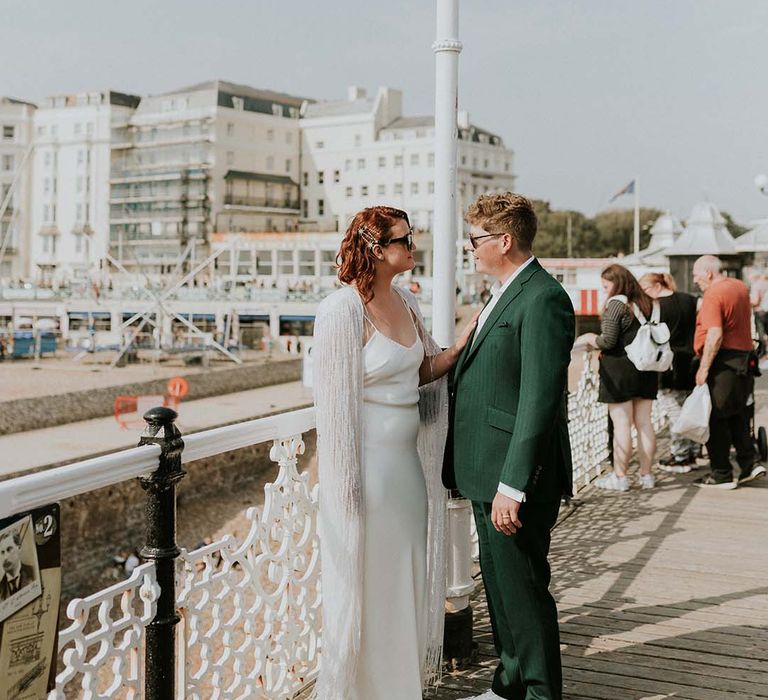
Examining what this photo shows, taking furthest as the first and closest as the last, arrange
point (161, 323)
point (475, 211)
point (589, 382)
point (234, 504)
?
point (161, 323), point (234, 504), point (589, 382), point (475, 211)

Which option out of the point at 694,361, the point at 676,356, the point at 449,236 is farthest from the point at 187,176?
the point at 449,236

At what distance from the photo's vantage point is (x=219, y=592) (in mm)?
3016

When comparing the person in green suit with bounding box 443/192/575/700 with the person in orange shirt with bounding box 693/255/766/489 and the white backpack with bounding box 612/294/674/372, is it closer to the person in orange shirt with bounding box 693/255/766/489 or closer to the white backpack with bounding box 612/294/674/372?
the white backpack with bounding box 612/294/674/372

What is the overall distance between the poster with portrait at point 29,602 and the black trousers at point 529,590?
4.35ft

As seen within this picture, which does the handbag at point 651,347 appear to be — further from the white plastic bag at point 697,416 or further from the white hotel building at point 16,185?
the white hotel building at point 16,185

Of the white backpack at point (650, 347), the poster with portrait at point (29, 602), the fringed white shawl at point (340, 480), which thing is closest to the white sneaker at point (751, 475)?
the white backpack at point (650, 347)

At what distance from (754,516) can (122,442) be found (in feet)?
71.8

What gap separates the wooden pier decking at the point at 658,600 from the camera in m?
3.63

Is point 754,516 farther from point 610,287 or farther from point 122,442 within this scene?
point 122,442

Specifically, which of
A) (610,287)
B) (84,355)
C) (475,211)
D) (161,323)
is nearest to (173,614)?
(475,211)

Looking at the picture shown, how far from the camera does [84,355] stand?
1886 inches

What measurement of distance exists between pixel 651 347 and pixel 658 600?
7.82 ft

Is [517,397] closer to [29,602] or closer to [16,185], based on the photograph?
[29,602]

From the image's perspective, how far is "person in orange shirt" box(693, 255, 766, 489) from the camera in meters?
6.57
